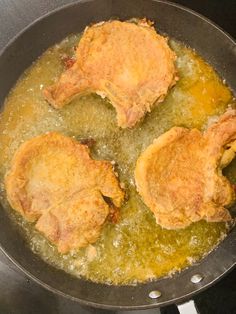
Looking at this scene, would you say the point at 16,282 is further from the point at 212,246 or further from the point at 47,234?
the point at 212,246

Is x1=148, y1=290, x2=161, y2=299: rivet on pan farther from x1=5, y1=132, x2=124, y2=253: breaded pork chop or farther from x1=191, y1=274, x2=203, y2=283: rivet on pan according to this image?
x1=5, y1=132, x2=124, y2=253: breaded pork chop

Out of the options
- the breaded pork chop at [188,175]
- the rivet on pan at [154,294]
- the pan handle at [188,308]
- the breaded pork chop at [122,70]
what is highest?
the breaded pork chop at [122,70]

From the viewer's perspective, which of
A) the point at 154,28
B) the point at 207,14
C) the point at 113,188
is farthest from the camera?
the point at 207,14

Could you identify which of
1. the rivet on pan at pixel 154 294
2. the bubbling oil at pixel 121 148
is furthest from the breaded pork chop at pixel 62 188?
the rivet on pan at pixel 154 294

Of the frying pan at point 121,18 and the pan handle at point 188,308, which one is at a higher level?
the frying pan at point 121,18

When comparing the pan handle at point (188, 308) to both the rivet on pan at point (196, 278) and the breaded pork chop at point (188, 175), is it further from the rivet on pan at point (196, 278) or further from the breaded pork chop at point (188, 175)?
the breaded pork chop at point (188, 175)

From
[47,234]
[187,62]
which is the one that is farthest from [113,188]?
[187,62]

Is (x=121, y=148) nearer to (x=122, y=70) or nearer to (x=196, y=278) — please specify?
(x=122, y=70)

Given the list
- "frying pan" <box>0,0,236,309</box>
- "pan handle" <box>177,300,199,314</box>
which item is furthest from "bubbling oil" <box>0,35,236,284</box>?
"pan handle" <box>177,300,199,314</box>
